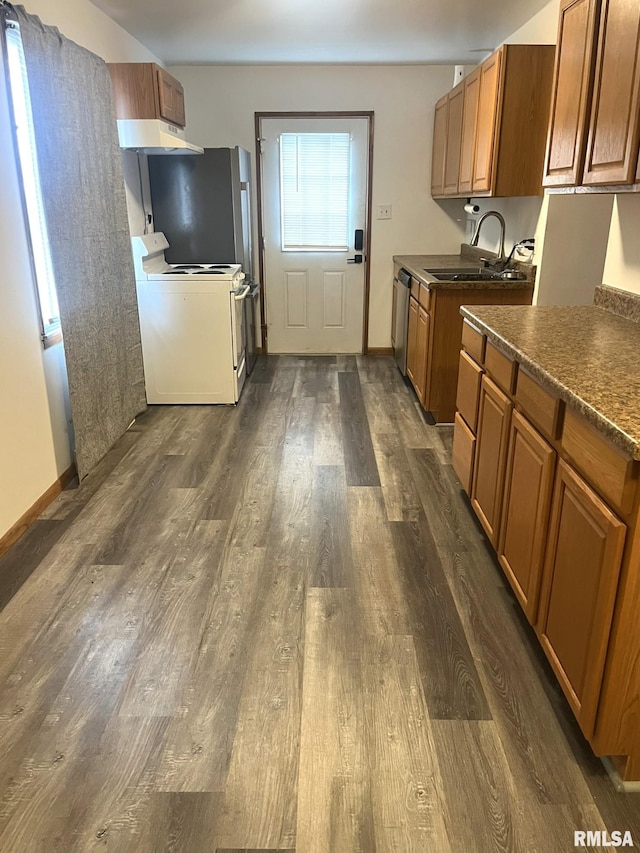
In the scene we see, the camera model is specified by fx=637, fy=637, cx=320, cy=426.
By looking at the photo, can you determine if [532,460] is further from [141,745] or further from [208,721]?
[141,745]

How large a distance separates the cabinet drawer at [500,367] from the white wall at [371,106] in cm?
355

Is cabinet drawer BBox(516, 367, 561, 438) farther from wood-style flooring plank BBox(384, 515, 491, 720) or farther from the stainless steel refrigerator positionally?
the stainless steel refrigerator

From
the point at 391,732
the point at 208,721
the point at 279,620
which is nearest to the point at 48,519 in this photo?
the point at 279,620

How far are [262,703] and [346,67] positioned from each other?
5.16 meters

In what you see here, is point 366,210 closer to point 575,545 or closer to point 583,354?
point 583,354

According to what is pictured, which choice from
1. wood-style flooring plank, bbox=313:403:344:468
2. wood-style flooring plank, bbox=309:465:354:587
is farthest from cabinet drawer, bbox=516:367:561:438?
wood-style flooring plank, bbox=313:403:344:468

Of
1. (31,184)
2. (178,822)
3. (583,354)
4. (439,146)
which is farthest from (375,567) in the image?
(439,146)

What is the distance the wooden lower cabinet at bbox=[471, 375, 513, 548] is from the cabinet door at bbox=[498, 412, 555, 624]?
71mm

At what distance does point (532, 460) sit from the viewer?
1962mm

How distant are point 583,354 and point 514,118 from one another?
6.53ft

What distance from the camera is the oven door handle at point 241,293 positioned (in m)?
4.41

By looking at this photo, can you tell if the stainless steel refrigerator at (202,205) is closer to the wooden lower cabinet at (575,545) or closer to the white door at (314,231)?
the white door at (314,231)

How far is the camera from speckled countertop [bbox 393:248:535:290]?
373cm

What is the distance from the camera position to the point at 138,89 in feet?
12.7
